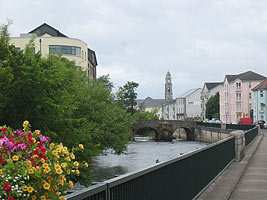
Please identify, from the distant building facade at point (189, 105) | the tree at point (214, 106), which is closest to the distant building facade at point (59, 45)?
the tree at point (214, 106)

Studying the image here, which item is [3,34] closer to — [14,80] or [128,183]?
[14,80]

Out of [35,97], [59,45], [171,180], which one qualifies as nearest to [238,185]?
[171,180]

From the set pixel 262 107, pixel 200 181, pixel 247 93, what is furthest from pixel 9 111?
pixel 247 93

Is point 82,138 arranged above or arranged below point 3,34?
below

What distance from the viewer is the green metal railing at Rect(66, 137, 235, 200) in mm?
4421

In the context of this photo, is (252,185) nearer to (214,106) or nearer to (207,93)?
(214,106)

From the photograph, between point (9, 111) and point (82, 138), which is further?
point (82, 138)

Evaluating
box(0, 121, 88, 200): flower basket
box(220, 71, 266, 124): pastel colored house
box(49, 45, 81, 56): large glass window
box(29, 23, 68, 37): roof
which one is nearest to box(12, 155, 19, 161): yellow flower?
box(0, 121, 88, 200): flower basket

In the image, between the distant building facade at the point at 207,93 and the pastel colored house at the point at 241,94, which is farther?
the distant building facade at the point at 207,93

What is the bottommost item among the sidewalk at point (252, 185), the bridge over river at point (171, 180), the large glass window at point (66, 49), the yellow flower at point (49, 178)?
the sidewalk at point (252, 185)

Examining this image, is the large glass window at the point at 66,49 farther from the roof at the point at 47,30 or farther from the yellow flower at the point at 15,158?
the yellow flower at the point at 15,158

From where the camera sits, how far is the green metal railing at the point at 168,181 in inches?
174

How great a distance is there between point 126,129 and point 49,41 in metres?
25.5

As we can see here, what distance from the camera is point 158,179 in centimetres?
620
